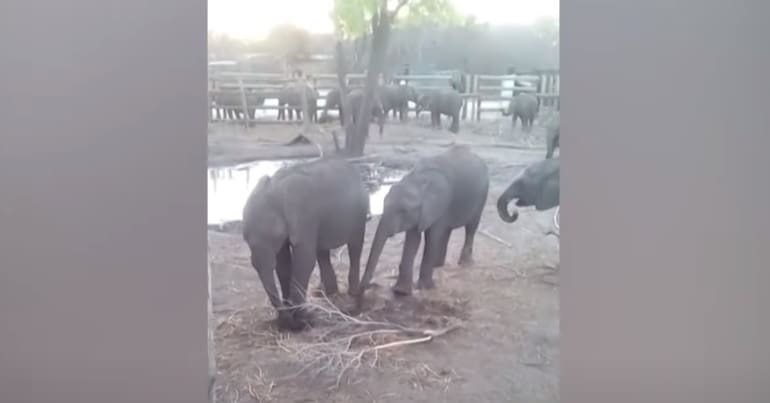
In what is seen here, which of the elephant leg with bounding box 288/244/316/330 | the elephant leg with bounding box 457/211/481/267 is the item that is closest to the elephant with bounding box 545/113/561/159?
the elephant leg with bounding box 457/211/481/267

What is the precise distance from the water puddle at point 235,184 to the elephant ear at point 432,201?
0.08 meters

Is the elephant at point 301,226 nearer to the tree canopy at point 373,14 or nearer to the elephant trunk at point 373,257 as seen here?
the elephant trunk at point 373,257

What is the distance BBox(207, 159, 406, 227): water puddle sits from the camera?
153 centimetres

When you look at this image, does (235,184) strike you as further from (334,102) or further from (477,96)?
(477,96)

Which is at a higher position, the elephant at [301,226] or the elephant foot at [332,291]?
the elephant at [301,226]

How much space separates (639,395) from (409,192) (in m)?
0.66

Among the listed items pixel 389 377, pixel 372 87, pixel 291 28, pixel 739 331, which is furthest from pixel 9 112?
pixel 739 331

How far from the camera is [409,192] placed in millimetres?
1606

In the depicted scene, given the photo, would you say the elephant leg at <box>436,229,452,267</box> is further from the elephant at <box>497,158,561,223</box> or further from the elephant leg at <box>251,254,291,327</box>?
the elephant leg at <box>251,254,291,327</box>

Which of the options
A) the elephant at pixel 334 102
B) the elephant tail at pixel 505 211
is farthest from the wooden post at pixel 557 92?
the elephant at pixel 334 102

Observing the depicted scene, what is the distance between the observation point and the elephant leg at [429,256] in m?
1.59

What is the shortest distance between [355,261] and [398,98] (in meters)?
0.36

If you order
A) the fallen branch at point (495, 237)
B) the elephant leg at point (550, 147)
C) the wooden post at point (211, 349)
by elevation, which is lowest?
the wooden post at point (211, 349)

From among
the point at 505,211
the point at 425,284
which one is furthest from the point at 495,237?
the point at 425,284
